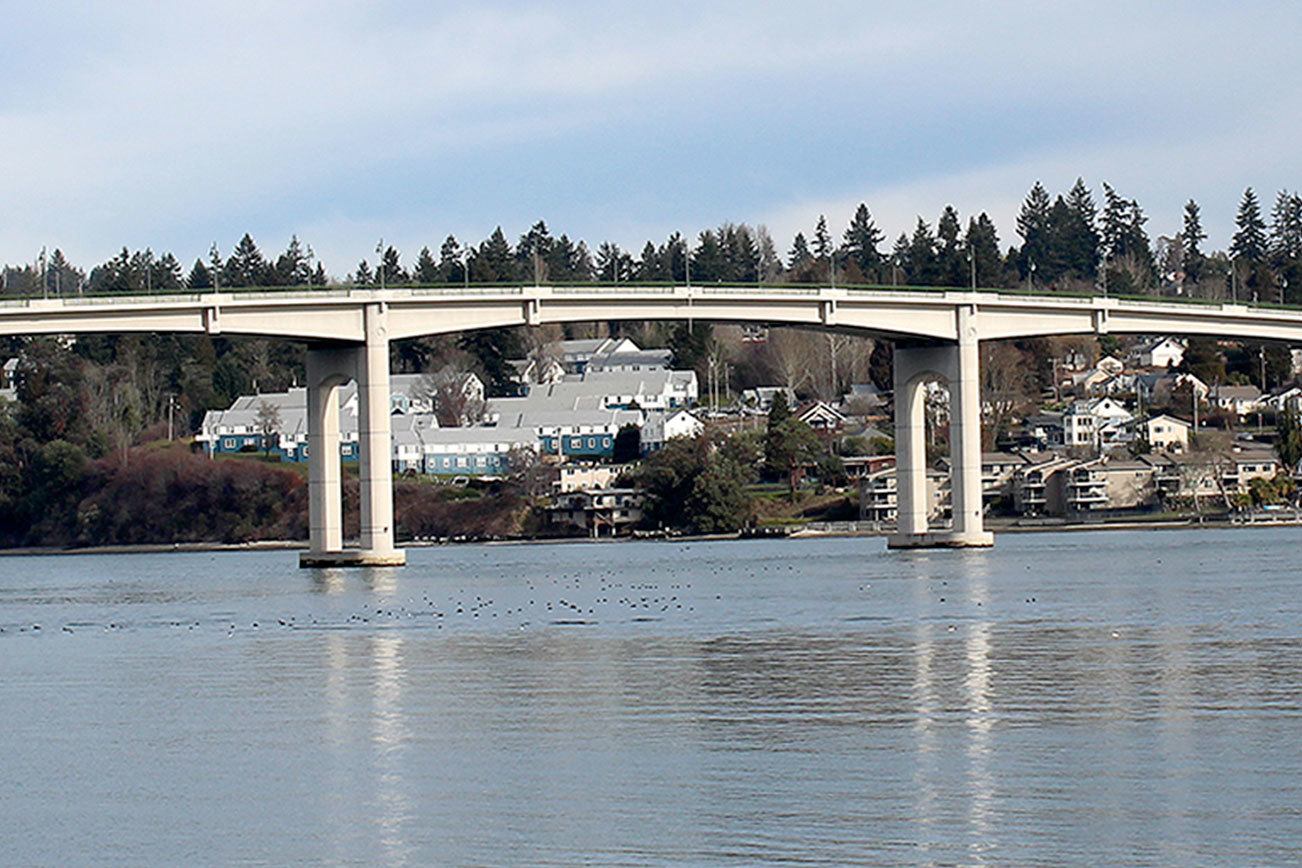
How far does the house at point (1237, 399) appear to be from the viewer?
188875 mm

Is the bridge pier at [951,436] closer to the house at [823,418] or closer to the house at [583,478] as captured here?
the house at [583,478]

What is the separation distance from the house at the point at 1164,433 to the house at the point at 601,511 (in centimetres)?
4223

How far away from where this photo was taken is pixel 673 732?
31.5 m

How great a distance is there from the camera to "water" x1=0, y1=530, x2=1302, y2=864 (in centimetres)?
2330

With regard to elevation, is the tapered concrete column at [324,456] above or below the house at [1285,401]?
below

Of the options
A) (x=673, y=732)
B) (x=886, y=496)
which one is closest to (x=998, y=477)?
(x=886, y=496)

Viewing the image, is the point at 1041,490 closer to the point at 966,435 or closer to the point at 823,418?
the point at 823,418

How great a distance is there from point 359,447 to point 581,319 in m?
12.1

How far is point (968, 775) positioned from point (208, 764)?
34.1 feet

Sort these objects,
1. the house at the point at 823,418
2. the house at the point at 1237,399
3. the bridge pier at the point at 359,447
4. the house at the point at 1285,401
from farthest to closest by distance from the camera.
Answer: the house at the point at 823,418 < the house at the point at 1237,399 < the house at the point at 1285,401 < the bridge pier at the point at 359,447

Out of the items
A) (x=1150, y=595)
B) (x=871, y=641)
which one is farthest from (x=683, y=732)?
(x=1150, y=595)

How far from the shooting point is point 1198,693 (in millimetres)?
34375

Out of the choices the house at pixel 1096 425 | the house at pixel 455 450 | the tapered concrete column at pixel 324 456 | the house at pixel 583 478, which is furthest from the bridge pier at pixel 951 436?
the house at pixel 455 450

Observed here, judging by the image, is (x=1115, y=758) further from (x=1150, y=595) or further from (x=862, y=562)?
(x=862, y=562)
